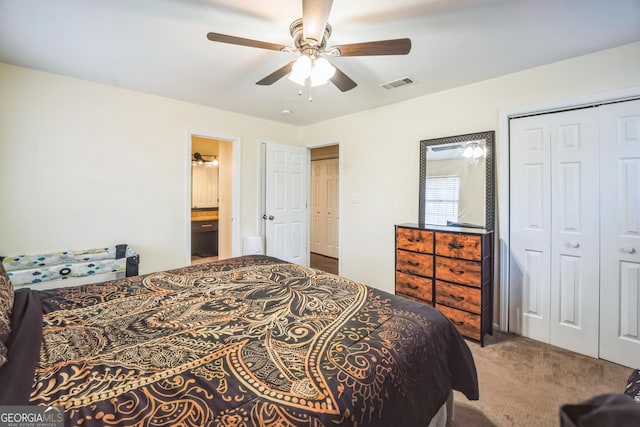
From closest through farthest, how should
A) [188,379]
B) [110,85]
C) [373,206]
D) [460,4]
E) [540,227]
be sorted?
[188,379], [460,4], [540,227], [110,85], [373,206]

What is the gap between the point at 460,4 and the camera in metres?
1.71

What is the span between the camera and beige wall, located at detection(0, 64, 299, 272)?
8.44 feet

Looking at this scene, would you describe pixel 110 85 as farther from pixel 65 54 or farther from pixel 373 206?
pixel 373 206

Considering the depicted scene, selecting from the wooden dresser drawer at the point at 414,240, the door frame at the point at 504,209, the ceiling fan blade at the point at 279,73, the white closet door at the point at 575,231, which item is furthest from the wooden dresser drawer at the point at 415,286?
the ceiling fan blade at the point at 279,73

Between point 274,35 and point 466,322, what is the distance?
114 inches

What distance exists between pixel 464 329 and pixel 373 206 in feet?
5.83

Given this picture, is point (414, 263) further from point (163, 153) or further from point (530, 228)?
point (163, 153)

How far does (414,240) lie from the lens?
114 inches

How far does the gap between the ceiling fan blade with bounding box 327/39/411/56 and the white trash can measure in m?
2.78

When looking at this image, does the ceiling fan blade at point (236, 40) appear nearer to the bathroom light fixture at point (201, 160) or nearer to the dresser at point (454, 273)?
the dresser at point (454, 273)

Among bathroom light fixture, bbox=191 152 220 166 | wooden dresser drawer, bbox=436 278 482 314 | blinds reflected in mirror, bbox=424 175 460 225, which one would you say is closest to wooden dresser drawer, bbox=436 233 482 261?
wooden dresser drawer, bbox=436 278 482 314

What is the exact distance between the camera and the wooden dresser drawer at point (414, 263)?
2.80 meters

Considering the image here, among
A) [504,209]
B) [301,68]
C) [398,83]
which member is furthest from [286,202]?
[504,209]

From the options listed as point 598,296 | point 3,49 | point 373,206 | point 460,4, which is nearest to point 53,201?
point 3,49
